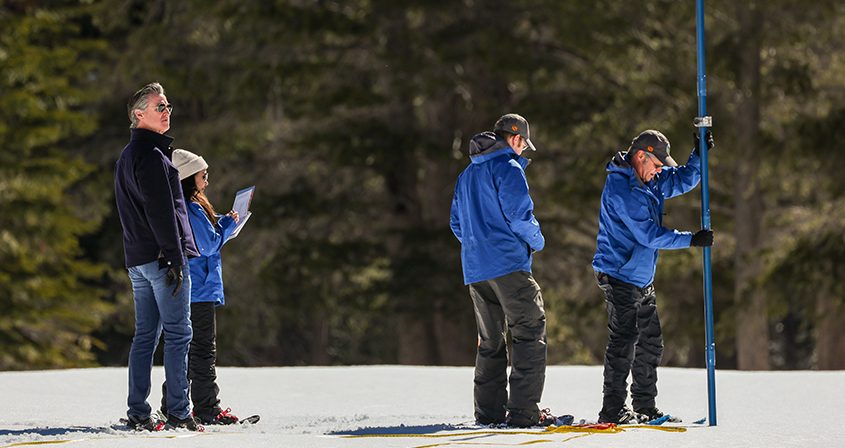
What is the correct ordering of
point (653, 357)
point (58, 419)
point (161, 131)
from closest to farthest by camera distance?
point (161, 131) < point (653, 357) < point (58, 419)

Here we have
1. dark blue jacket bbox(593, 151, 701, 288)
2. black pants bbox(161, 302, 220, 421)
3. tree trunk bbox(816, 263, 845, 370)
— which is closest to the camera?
dark blue jacket bbox(593, 151, 701, 288)

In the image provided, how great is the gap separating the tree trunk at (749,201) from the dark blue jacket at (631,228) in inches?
446

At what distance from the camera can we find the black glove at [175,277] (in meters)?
7.78

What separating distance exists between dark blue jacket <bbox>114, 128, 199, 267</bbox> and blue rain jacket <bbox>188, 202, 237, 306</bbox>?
367 mm

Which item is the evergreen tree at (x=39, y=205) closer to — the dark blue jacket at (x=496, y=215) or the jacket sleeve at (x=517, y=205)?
the dark blue jacket at (x=496, y=215)

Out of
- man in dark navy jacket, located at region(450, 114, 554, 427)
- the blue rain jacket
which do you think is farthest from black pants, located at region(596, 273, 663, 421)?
the blue rain jacket

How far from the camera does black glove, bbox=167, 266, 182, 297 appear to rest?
7.78 m

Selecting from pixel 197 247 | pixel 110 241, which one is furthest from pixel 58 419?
pixel 110 241

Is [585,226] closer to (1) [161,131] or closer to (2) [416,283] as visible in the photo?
(2) [416,283]

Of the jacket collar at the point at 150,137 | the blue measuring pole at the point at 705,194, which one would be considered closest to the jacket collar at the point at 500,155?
the blue measuring pole at the point at 705,194

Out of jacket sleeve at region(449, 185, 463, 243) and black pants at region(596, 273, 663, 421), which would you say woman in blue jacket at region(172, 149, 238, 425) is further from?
black pants at region(596, 273, 663, 421)

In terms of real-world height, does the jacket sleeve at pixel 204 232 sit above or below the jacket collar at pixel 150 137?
below

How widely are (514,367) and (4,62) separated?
14.7 meters

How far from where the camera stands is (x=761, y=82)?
20406 mm
